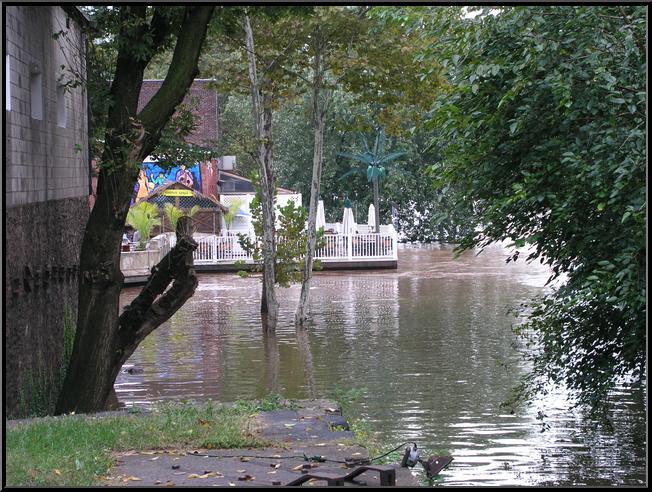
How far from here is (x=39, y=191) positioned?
12930 mm

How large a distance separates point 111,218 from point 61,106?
10.8ft

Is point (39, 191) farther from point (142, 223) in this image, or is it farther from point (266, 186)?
point (142, 223)

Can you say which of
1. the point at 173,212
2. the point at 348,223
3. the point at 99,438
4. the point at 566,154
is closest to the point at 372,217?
the point at 348,223

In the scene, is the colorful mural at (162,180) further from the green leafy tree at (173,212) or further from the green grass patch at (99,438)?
the green grass patch at (99,438)

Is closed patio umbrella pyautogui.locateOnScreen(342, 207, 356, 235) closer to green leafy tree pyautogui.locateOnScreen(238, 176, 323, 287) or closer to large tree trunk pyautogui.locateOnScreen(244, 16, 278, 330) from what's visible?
green leafy tree pyautogui.locateOnScreen(238, 176, 323, 287)

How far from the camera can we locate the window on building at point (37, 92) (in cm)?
1328

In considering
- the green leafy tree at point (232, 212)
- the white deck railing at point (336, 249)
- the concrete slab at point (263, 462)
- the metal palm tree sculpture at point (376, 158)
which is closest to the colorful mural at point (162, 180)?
the green leafy tree at point (232, 212)

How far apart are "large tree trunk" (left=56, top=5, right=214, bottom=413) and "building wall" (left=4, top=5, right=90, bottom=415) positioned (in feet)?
1.98

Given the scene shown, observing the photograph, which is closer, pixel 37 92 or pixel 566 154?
pixel 566 154

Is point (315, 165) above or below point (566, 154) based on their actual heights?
above

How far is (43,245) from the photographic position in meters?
13.1

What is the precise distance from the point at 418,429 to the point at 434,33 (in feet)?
16.0

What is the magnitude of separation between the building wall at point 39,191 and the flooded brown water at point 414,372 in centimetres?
246

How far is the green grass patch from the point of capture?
7.25m
